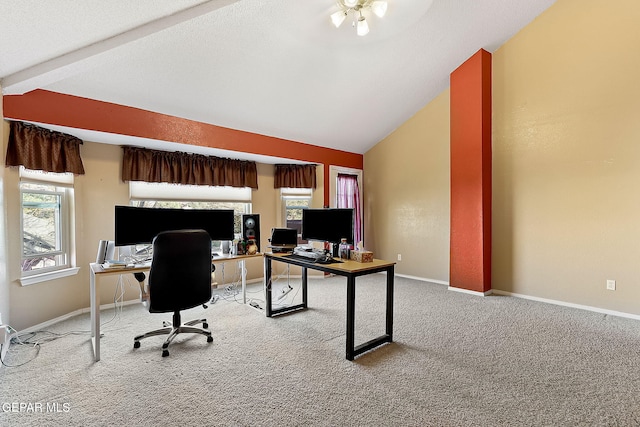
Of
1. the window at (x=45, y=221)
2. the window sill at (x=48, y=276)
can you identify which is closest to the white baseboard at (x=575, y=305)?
the window sill at (x=48, y=276)

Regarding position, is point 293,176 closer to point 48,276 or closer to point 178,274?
point 178,274

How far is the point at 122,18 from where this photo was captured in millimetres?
2041

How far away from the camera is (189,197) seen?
438 centimetres

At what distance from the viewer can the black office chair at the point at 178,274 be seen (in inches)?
96.3

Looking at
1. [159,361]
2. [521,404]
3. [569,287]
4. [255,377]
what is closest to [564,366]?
[521,404]

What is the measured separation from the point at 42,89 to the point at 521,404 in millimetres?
4582

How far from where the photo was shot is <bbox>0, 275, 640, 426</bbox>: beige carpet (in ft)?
5.75

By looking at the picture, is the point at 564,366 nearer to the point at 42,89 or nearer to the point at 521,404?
the point at 521,404

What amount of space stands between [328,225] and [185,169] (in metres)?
2.30

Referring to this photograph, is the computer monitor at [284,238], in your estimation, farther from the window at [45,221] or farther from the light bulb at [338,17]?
the window at [45,221]

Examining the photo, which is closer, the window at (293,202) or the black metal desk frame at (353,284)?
the black metal desk frame at (353,284)

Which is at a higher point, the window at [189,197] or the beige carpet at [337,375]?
the window at [189,197]

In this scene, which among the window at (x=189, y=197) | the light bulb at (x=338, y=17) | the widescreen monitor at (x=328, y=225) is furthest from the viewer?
the window at (x=189, y=197)

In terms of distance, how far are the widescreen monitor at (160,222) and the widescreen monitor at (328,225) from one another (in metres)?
0.99
